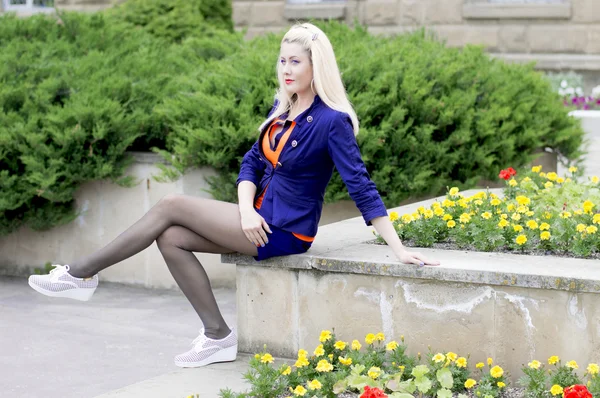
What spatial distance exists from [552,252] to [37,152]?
3685mm

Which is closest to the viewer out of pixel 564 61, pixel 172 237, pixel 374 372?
pixel 374 372

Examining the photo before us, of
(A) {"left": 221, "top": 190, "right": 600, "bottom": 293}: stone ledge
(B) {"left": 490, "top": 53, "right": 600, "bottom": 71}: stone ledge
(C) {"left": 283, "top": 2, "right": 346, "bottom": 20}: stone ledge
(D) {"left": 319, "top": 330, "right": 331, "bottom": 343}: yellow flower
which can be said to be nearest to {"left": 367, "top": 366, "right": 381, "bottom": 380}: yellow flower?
(D) {"left": 319, "top": 330, "right": 331, "bottom": 343}: yellow flower

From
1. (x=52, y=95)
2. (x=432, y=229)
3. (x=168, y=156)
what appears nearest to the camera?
(x=432, y=229)

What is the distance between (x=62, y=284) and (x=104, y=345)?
83 cm

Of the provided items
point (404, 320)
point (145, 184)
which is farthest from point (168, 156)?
point (404, 320)

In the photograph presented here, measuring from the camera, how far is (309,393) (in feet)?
12.7

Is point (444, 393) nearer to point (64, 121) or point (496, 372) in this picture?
point (496, 372)

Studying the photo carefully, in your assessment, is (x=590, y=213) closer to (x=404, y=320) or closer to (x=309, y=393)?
(x=404, y=320)

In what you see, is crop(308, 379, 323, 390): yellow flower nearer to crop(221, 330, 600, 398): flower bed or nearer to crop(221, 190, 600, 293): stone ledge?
crop(221, 330, 600, 398): flower bed

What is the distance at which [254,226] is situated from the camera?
4406 mm

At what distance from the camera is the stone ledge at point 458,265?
4008mm

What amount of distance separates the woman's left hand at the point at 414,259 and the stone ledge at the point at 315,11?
12.1m

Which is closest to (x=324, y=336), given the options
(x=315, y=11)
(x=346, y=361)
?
(x=346, y=361)

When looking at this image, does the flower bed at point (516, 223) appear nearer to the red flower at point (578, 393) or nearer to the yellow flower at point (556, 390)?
the yellow flower at point (556, 390)
